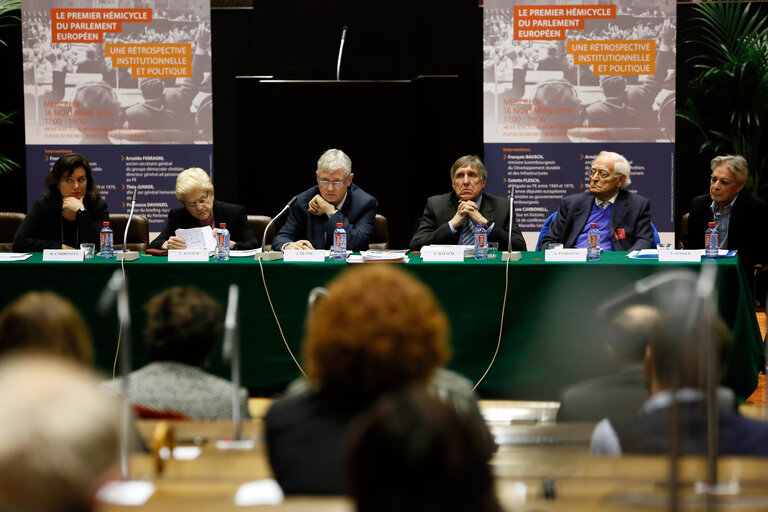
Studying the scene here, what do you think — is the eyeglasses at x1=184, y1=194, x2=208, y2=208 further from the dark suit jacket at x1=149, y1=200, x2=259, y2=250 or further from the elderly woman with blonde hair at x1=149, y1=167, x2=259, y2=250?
the dark suit jacket at x1=149, y1=200, x2=259, y2=250

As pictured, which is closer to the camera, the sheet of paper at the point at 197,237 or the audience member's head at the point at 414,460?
the audience member's head at the point at 414,460

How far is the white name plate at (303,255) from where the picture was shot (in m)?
4.21

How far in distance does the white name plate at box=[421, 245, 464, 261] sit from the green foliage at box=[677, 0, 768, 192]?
2.84 meters

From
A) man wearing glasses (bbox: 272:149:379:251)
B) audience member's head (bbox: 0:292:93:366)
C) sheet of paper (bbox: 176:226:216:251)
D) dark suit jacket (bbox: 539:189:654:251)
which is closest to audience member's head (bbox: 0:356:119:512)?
audience member's head (bbox: 0:292:93:366)

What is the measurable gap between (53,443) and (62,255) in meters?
3.63

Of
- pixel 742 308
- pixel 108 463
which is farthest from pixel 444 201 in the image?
pixel 108 463

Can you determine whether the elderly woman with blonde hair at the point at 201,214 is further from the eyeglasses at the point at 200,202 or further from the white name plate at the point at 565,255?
the white name plate at the point at 565,255

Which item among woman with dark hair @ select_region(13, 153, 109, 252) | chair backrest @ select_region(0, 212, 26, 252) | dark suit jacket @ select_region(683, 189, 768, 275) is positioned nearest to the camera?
woman with dark hair @ select_region(13, 153, 109, 252)

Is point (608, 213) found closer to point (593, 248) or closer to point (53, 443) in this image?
point (593, 248)

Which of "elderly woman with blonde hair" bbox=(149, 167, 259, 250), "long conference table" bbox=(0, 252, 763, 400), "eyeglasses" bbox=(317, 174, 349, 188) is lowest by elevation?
"long conference table" bbox=(0, 252, 763, 400)

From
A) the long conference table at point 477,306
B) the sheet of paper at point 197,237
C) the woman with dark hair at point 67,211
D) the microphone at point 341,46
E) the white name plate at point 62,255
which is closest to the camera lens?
the long conference table at point 477,306

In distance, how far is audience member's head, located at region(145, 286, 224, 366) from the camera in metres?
2.20

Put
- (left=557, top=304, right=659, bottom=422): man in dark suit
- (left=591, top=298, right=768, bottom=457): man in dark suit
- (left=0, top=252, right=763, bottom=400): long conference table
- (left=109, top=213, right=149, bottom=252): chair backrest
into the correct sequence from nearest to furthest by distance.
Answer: (left=591, top=298, right=768, bottom=457): man in dark suit < (left=557, top=304, right=659, bottom=422): man in dark suit < (left=0, top=252, right=763, bottom=400): long conference table < (left=109, top=213, right=149, bottom=252): chair backrest

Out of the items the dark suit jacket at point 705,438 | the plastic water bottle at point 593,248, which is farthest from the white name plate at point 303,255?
the dark suit jacket at point 705,438
